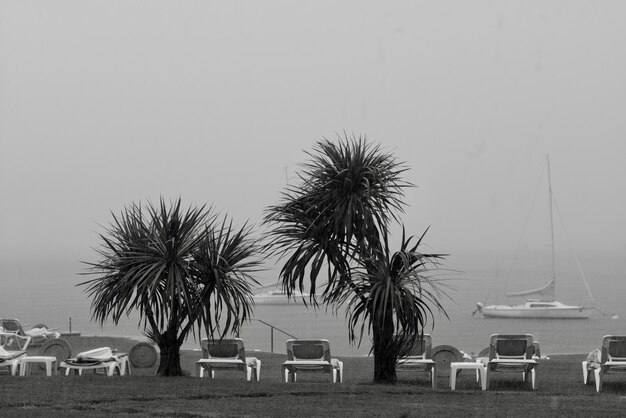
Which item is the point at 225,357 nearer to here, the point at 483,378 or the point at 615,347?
the point at 483,378

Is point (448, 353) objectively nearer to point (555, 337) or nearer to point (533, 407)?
point (533, 407)

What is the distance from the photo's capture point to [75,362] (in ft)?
49.2

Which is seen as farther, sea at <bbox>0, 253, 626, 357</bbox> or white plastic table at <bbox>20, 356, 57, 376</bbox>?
sea at <bbox>0, 253, 626, 357</bbox>

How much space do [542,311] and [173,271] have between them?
256 feet

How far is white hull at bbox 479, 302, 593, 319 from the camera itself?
89062 millimetres

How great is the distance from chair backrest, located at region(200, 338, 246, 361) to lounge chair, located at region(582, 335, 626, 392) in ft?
16.9

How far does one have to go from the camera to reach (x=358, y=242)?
15.6 meters

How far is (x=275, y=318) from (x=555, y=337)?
36.4m

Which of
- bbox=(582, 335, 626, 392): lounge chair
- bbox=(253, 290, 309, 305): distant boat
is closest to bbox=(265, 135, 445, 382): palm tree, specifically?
bbox=(582, 335, 626, 392): lounge chair

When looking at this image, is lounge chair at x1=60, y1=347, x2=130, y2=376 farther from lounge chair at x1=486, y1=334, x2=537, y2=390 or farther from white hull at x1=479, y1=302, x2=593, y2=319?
white hull at x1=479, y1=302, x2=593, y2=319

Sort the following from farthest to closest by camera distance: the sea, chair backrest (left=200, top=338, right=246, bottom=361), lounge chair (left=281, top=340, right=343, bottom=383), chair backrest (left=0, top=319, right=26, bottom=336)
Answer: the sea
chair backrest (left=0, top=319, right=26, bottom=336)
chair backrest (left=200, top=338, right=246, bottom=361)
lounge chair (left=281, top=340, right=343, bottom=383)

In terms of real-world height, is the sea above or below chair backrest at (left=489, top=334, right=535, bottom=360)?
above

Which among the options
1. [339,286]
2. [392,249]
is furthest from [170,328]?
[392,249]

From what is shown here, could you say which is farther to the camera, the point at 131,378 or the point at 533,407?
the point at 131,378
